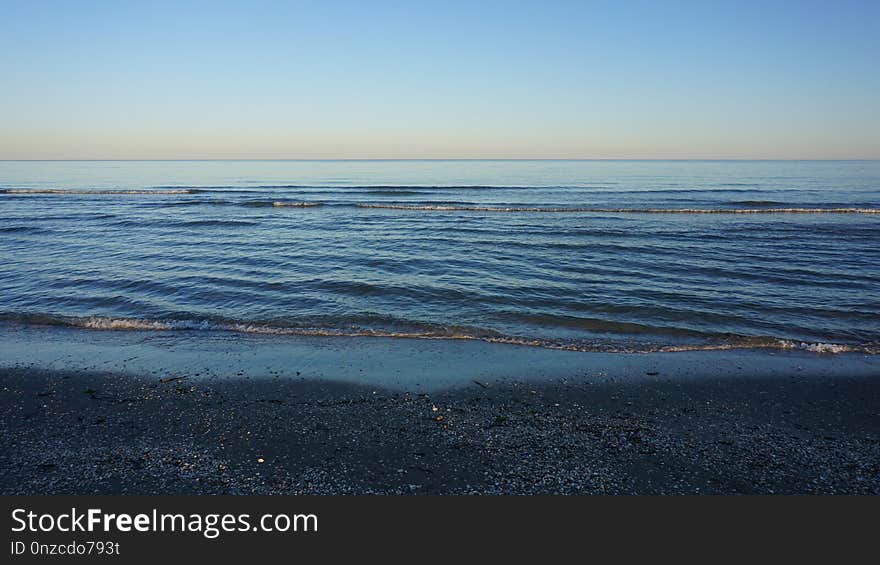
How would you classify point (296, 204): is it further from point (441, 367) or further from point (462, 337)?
point (441, 367)

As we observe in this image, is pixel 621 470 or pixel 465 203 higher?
pixel 465 203

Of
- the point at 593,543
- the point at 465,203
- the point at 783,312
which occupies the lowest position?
the point at 593,543

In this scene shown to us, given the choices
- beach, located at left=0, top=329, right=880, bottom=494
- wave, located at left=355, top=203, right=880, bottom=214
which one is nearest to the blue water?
wave, located at left=355, top=203, right=880, bottom=214

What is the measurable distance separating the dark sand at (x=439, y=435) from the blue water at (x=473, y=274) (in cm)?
292

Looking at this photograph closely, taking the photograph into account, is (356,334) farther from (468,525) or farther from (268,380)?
(468,525)

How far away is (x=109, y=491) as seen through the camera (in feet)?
17.6

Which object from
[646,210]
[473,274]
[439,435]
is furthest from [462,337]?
[646,210]

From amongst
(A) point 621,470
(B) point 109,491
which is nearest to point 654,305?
(A) point 621,470

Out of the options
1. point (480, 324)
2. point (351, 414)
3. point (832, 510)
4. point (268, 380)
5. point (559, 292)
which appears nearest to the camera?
point (832, 510)

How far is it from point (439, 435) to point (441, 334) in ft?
15.8

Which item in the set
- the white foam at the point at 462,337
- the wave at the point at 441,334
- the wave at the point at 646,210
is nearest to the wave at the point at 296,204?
the wave at the point at 646,210

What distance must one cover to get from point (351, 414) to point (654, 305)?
33.4 feet

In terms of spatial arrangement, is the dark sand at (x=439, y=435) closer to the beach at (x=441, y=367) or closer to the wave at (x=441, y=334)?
the beach at (x=441, y=367)

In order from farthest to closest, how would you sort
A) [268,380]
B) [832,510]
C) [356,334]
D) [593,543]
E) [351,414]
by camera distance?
1. [356,334]
2. [268,380]
3. [351,414]
4. [832,510]
5. [593,543]
